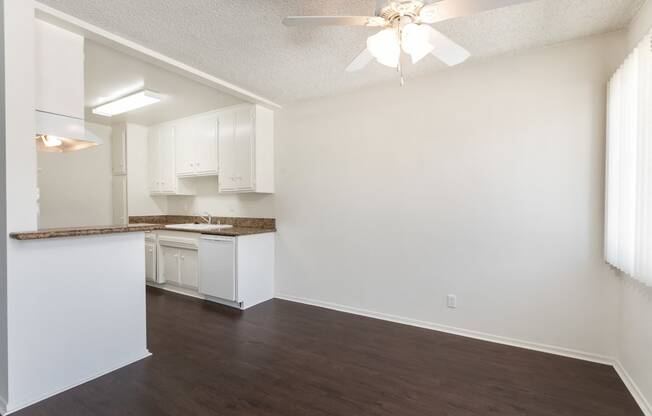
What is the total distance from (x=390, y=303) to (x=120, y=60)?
3.44 meters

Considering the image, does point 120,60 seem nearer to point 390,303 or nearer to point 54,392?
point 54,392

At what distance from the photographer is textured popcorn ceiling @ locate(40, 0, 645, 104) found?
1914 mm

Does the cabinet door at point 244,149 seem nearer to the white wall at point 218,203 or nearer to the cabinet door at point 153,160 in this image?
the white wall at point 218,203

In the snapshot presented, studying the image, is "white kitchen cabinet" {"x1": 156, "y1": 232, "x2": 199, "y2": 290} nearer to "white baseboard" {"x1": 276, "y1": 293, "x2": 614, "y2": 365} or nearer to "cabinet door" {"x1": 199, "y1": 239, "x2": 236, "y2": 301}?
"cabinet door" {"x1": 199, "y1": 239, "x2": 236, "y2": 301}

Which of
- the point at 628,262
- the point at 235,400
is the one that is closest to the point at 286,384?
the point at 235,400

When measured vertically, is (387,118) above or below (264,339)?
above

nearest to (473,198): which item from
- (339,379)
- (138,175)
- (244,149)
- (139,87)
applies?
(339,379)

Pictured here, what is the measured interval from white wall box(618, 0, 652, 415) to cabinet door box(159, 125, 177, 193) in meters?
5.17

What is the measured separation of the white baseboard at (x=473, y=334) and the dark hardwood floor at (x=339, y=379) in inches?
2.8

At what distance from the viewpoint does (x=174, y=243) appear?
4.16 meters

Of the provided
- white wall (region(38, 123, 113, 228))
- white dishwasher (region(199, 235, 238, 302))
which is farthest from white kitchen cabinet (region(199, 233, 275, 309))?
white wall (region(38, 123, 113, 228))

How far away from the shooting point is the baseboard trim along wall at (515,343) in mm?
1942

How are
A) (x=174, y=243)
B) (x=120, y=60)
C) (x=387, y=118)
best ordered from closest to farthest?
(x=120, y=60) < (x=387, y=118) < (x=174, y=243)

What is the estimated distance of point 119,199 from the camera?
16.2 feet
